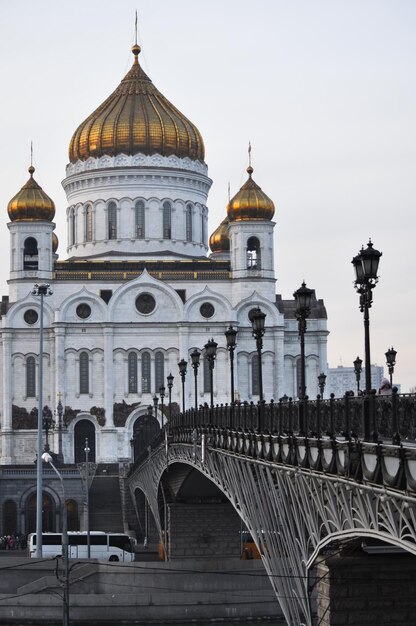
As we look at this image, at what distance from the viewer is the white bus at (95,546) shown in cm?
6844

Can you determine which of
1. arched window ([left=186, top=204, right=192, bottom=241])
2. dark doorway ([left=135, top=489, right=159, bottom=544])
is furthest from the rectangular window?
dark doorway ([left=135, top=489, right=159, bottom=544])

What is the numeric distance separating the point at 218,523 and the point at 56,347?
35.7 metres

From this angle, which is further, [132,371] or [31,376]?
[132,371]

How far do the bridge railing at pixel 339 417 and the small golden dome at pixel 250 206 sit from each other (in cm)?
6018

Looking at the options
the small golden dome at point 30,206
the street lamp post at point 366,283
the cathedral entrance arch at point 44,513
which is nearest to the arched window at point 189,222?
the small golden dome at point 30,206

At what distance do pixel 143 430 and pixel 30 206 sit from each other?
17.0 metres

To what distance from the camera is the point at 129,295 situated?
96438mm

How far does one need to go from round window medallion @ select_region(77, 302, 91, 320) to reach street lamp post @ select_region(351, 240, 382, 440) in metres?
72.3

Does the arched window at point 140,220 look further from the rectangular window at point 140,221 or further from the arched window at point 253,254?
A: the arched window at point 253,254

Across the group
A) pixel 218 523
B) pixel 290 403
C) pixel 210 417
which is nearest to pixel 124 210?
pixel 218 523

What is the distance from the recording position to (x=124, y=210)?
101 metres

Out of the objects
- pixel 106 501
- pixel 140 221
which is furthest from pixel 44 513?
pixel 140 221

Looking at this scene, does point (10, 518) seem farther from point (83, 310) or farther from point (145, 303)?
point (145, 303)

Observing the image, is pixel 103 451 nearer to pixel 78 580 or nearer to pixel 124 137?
pixel 124 137
